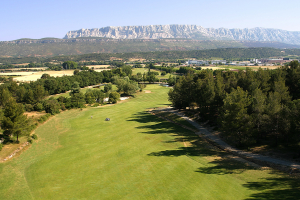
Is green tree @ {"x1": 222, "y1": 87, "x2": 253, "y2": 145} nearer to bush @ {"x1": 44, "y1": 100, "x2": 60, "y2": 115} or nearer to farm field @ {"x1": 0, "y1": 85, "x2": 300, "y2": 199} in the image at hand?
farm field @ {"x1": 0, "y1": 85, "x2": 300, "y2": 199}

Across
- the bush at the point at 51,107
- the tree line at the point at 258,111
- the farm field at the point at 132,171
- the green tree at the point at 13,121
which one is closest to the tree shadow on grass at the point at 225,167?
the farm field at the point at 132,171

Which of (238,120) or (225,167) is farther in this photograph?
(238,120)

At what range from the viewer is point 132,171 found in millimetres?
36188

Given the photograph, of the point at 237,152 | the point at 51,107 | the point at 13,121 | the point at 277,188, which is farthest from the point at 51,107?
the point at 277,188

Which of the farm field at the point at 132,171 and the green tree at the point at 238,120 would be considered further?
the green tree at the point at 238,120

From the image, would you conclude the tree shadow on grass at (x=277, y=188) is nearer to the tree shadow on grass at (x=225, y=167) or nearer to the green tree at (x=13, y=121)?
the tree shadow on grass at (x=225, y=167)

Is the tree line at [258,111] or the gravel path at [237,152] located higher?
the tree line at [258,111]

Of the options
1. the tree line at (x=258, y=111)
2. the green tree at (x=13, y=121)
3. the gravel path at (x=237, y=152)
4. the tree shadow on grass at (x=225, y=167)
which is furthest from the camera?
the green tree at (x=13, y=121)

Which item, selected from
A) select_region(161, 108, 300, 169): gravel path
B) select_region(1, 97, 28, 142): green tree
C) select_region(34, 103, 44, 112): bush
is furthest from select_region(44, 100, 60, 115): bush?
select_region(161, 108, 300, 169): gravel path

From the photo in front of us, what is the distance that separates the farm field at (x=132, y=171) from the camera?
1158 inches

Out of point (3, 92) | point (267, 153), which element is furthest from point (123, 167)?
point (3, 92)

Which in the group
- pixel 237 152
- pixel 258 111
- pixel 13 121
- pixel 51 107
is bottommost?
pixel 237 152

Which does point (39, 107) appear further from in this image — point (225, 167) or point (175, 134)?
point (225, 167)

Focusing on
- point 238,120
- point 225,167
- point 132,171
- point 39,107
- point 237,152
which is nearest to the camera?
point 225,167
